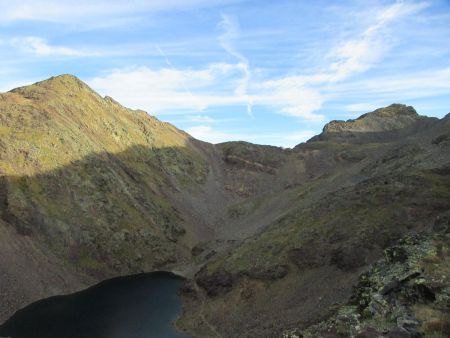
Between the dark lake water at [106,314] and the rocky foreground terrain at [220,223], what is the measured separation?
2838mm

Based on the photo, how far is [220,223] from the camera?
429 ft

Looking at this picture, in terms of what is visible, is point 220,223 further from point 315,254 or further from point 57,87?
point 57,87

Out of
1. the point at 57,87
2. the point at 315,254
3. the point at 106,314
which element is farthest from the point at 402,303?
the point at 57,87

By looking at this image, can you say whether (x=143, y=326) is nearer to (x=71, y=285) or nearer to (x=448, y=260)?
(x=71, y=285)

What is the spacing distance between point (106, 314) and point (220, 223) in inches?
2442

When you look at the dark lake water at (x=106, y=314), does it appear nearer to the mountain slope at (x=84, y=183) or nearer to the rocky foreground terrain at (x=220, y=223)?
the rocky foreground terrain at (x=220, y=223)

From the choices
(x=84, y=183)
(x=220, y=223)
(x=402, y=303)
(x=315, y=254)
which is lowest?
(x=315, y=254)

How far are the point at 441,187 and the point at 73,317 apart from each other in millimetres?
63041

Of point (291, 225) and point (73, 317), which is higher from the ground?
point (291, 225)

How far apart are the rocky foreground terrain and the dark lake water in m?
2.84

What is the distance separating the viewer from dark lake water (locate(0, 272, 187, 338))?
63.4 meters

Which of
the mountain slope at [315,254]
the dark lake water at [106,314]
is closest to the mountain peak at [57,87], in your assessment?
the dark lake water at [106,314]

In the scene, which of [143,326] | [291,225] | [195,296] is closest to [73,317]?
[143,326]

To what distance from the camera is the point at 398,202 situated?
2813 inches
